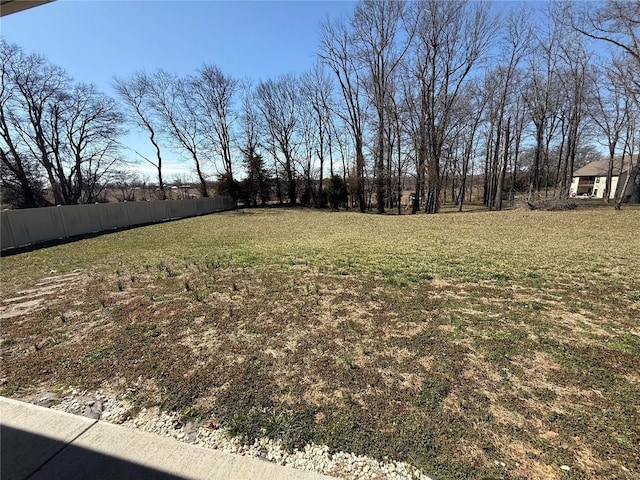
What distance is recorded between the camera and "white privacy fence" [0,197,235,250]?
896 cm

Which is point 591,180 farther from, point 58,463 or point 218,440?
point 58,463

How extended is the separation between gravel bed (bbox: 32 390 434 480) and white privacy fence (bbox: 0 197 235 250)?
10.7 metres

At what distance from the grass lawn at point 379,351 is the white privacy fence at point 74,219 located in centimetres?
543

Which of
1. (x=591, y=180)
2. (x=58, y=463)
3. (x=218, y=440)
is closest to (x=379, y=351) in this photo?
(x=218, y=440)

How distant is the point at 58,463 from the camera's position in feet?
4.82

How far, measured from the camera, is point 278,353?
2.47 m

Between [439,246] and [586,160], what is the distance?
166ft

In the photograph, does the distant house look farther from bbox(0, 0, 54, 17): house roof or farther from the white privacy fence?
bbox(0, 0, 54, 17): house roof

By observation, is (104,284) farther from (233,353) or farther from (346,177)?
(346,177)

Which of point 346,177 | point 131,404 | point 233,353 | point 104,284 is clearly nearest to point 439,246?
point 233,353

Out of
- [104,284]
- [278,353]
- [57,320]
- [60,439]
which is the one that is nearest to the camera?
[60,439]

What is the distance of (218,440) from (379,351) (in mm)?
1434

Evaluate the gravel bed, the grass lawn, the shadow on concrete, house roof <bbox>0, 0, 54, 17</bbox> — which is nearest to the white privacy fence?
the grass lawn

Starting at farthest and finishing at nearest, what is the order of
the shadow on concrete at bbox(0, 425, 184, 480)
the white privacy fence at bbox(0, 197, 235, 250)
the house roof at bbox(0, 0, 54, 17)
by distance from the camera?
the white privacy fence at bbox(0, 197, 235, 250) < the house roof at bbox(0, 0, 54, 17) < the shadow on concrete at bbox(0, 425, 184, 480)
